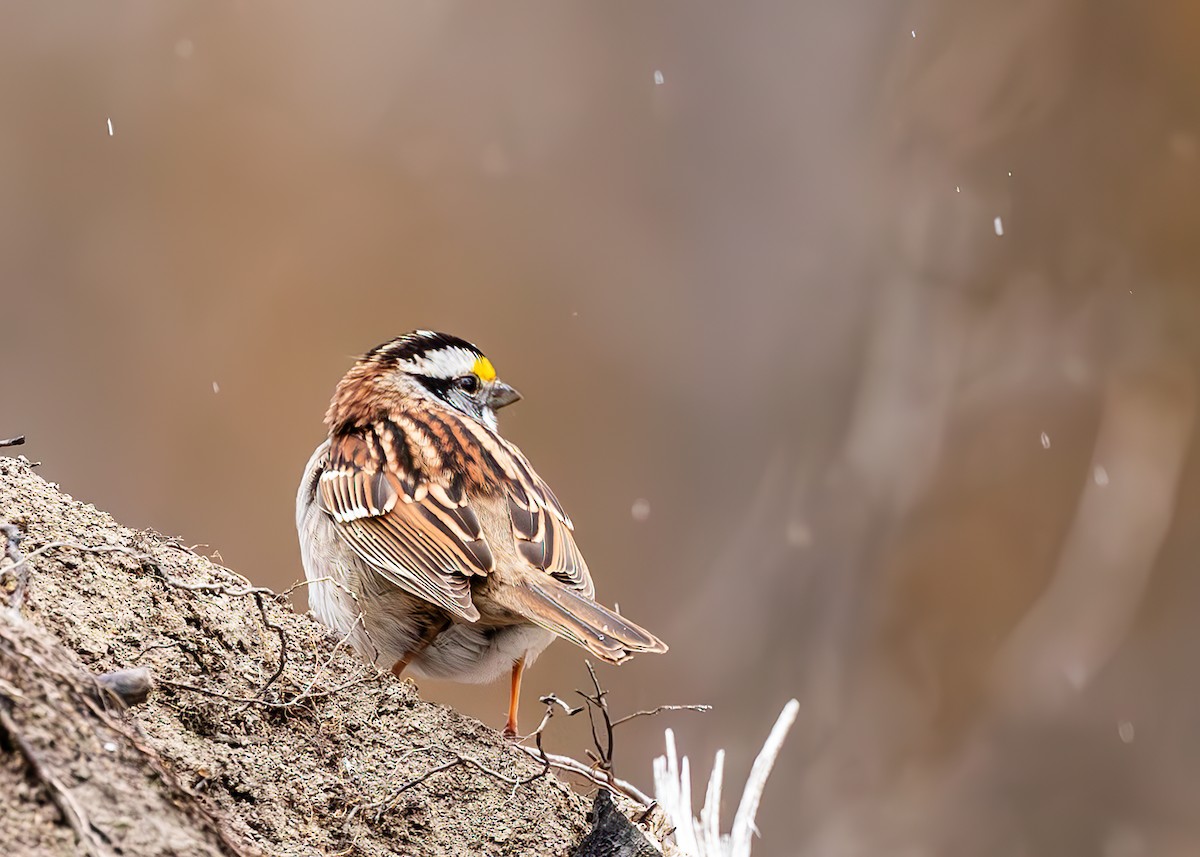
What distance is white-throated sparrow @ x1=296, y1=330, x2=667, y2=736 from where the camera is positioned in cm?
423

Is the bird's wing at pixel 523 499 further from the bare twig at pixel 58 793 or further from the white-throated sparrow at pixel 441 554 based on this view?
the bare twig at pixel 58 793

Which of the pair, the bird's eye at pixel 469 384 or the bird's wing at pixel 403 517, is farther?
the bird's eye at pixel 469 384

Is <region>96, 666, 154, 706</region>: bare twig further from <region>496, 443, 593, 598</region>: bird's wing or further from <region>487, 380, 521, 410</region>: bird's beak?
<region>487, 380, 521, 410</region>: bird's beak

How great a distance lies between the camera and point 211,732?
2994 millimetres

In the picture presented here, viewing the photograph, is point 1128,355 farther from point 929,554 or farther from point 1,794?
point 1,794

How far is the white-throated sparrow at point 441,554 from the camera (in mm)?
4227

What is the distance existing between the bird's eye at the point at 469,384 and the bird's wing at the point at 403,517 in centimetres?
59

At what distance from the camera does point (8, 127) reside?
12406 mm

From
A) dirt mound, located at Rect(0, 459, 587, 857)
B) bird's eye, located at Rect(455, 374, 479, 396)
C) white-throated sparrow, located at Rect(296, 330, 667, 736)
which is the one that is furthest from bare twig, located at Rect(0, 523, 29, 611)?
bird's eye, located at Rect(455, 374, 479, 396)

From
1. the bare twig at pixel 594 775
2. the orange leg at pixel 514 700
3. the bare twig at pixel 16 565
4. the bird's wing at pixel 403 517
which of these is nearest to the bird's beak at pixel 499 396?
the bird's wing at pixel 403 517

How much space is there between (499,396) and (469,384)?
0.60 ft

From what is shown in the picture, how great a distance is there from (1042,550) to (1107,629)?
0.87 m

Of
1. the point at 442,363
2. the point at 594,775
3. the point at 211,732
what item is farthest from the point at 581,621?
the point at 442,363

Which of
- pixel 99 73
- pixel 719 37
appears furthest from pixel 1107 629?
pixel 99 73
